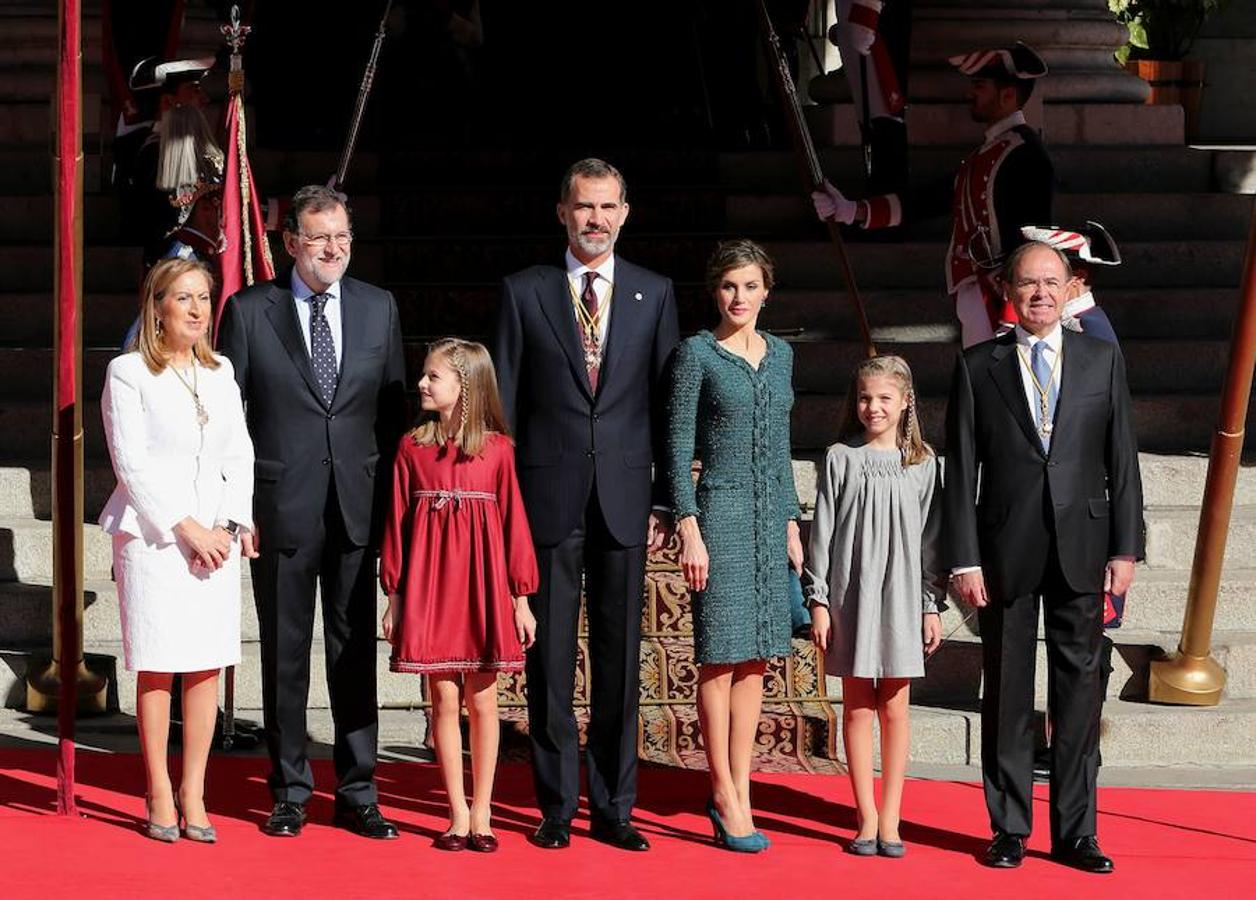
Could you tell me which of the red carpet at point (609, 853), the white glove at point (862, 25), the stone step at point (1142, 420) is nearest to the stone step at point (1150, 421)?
the stone step at point (1142, 420)

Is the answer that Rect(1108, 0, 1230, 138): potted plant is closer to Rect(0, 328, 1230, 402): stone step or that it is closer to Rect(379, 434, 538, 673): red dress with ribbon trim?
Rect(0, 328, 1230, 402): stone step

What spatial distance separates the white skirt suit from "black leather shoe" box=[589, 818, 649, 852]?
124 cm

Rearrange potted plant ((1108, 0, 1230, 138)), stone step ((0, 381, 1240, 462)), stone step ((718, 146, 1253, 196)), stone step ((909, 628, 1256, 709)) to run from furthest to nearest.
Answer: potted plant ((1108, 0, 1230, 138)) → stone step ((718, 146, 1253, 196)) → stone step ((0, 381, 1240, 462)) → stone step ((909, 628, 1256, 709))

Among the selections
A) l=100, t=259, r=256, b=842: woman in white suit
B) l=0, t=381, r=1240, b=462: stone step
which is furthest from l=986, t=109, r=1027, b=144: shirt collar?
l=100, t=259, r=256, b=842: woman in white suit

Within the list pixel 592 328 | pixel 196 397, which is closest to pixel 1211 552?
pixel 592 328

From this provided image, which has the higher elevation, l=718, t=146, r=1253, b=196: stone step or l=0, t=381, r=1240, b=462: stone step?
l=718, t=146, r=1253, b=196: stone step

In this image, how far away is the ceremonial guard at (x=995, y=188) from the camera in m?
9.37

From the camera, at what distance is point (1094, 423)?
7.43m

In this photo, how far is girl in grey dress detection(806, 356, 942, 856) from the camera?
7473 millimetres

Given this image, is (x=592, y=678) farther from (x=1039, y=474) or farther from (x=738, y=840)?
(x=1039, y=474)

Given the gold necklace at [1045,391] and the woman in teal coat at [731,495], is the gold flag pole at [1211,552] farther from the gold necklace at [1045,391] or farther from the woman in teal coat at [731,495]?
the woman in teal coat at [731,495]

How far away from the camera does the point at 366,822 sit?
755 centimetres

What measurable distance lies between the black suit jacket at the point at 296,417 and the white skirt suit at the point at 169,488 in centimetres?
13

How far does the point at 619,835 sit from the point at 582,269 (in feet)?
5.43
